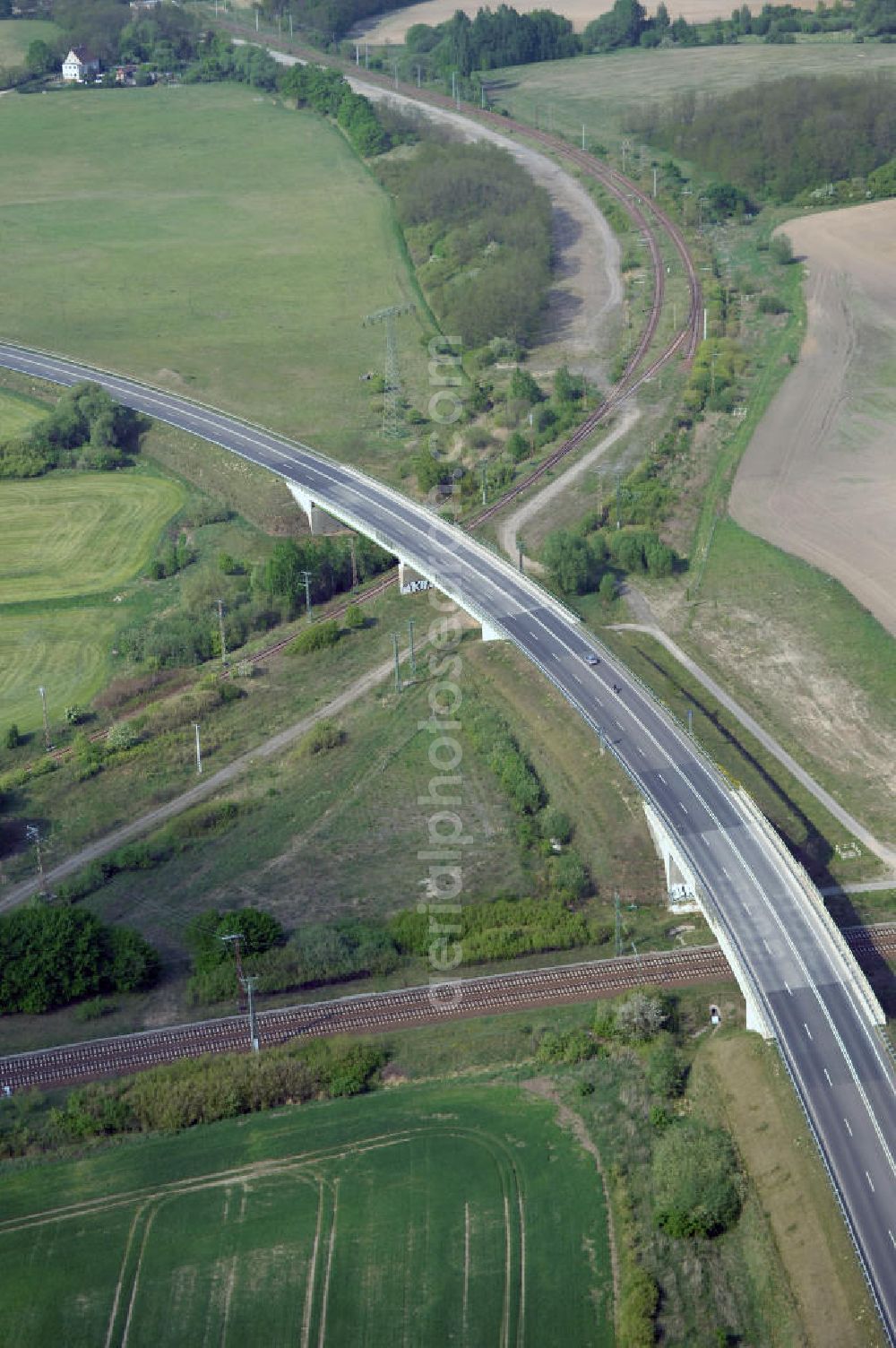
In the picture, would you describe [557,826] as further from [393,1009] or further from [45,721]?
[45,721]

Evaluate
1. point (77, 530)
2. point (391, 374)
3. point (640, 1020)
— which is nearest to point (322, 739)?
point (640, 1020)

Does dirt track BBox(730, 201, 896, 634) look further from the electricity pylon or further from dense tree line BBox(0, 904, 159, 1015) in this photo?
dense tree line BBox(0, 904, 159, 1015)

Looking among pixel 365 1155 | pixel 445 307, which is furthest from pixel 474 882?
pixel 445 307

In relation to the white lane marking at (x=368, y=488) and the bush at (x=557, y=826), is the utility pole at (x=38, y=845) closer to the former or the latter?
the bush at (x=557, y=826)

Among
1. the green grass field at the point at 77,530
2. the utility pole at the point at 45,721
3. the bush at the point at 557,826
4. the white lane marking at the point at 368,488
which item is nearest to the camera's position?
the white lane marking at the point at 368,488


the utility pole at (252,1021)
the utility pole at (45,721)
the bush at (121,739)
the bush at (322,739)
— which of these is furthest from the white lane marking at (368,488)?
the utility pole at (45,721)

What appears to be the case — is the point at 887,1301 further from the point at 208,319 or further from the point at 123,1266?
the point at 208,319

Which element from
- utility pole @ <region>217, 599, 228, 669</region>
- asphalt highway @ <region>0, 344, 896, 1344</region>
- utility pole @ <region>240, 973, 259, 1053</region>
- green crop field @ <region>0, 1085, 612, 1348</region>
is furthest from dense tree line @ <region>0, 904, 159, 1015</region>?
utility pole @ <region>217, 599, 228, 669</region>
